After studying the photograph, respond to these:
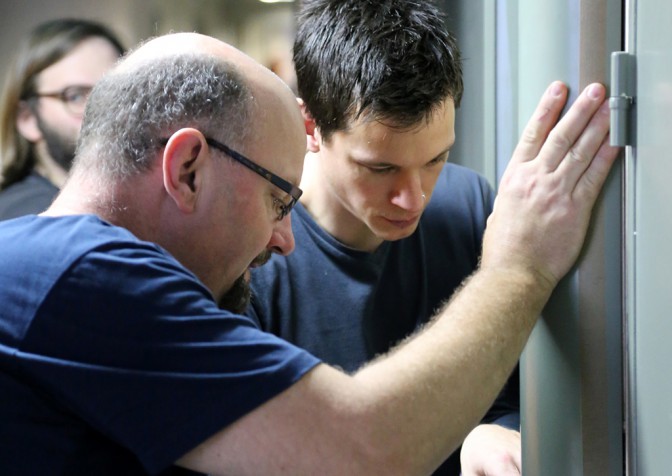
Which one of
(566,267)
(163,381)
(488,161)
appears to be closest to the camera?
(163,381)

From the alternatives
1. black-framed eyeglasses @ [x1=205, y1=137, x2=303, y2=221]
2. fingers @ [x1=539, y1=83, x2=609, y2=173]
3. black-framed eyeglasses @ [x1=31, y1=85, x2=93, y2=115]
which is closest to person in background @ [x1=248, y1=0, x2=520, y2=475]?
black-framed eyeglasses @ [x1=205, y1=137, x2=303, y2=221]

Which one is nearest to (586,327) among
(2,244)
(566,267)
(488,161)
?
(566,267)

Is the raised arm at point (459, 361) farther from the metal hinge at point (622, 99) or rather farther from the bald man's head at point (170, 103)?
the bald man's head at point (170, 103)

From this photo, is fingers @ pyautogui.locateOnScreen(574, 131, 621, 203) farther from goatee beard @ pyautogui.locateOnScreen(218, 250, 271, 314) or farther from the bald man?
goatee beard @ pyautogui.locateOnScreen(218, 250, 271, 314)

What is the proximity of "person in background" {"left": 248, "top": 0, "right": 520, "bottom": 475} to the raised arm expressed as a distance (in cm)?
33

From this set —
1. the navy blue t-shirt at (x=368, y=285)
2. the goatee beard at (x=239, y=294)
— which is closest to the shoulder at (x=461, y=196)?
the navy blue t-shirt at (x=368, y=285)

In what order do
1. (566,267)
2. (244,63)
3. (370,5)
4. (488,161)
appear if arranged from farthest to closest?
(488,161)
(370,5)
(244,63)
(566,267)

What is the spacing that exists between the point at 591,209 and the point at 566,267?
67 mm

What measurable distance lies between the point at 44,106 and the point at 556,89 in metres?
1.51

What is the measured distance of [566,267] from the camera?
0.84 m

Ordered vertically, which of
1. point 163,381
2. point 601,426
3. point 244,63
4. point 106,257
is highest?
point 244,63

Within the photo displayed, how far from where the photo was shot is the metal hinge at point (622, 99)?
75 centimetres

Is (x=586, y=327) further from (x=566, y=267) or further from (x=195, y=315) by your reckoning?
(x=195, y=315)

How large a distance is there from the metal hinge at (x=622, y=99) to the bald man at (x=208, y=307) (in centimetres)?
3
